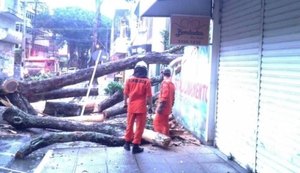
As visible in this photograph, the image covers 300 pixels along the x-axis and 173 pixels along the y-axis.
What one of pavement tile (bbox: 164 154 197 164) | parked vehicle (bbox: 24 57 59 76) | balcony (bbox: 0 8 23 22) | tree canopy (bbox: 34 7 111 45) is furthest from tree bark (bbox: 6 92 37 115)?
tree canopy (bbox: 34 7 111 45)

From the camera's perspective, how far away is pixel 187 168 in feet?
22.2

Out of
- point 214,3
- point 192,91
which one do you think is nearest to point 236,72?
point 214,3

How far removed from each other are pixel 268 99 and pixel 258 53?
2.71 feet

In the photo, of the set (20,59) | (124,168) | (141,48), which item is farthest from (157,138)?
(20,59)

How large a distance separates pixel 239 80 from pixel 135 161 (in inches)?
95.3

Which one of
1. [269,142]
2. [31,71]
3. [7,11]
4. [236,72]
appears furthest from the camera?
[31,71]

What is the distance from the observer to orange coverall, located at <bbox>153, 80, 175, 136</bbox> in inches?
341

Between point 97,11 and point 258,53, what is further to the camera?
point 97,11

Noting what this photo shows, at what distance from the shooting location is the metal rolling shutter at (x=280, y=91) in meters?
5.01

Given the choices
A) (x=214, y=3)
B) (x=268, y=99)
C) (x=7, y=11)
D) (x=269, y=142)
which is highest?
(x=7, y=11)

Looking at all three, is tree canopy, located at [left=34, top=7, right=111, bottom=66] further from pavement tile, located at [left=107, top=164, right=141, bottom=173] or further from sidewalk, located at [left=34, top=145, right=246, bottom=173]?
pavement tile, located at [left=107, top=164, right=141, bottom=173]

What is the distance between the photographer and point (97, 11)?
108 ft

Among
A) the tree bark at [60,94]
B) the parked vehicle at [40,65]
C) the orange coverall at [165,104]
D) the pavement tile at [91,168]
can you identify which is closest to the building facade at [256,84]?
the orange coverall at [165,104]

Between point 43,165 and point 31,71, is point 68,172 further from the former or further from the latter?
point 31,71
